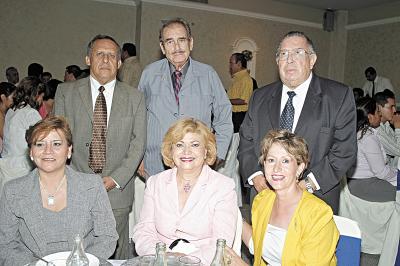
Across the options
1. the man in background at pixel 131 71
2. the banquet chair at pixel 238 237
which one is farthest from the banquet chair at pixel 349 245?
the man in background at pixel 131 71

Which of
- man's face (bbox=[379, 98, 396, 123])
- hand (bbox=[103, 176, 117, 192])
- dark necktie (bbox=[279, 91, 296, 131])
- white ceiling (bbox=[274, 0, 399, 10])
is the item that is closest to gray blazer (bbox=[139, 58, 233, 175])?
hand (bbox=[103, 176, 117, 192])

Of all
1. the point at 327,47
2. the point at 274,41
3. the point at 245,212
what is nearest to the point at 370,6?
the point at 327,47

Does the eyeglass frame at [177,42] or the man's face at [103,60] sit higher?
the eyeglass frame at [177,42]

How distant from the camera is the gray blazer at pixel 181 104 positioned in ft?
9.59

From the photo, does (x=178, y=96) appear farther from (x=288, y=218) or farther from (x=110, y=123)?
(x=288, y=218)

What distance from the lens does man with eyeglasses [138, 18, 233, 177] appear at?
288 cm

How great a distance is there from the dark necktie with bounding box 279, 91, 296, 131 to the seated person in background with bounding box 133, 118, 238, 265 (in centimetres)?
49

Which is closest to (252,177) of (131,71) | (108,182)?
(108,182)

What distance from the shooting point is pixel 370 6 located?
1153 cm

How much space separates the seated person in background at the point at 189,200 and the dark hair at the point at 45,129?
0.52 meters

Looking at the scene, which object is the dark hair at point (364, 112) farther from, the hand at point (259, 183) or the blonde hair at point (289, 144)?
the blonde hair at point (289, 144)

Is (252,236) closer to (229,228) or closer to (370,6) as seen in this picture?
(229,228)

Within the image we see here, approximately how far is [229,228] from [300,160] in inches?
18.9

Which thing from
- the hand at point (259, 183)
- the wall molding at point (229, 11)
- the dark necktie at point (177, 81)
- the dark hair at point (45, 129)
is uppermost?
the wall molding at point (229, 11)
